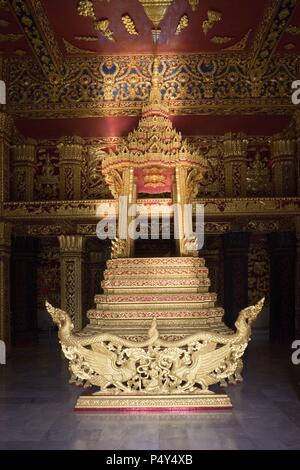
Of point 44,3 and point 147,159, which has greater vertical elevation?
point 44,3

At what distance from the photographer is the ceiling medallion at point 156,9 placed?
532 centimetres

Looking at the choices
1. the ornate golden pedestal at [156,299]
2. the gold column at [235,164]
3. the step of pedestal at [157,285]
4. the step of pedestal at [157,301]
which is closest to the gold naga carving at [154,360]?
the ornate golden pedestal at [156,299]

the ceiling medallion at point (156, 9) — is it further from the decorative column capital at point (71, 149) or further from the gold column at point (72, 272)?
the gold column at point (72, 272)

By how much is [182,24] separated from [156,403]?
4.63 metres

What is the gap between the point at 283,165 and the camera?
28.8 ft

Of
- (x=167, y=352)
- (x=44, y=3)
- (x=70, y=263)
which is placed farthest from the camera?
(x=70, y=263)

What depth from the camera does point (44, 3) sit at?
222 inches

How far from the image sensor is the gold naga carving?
15.0 feet

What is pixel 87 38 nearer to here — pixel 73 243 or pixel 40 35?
pixel 40 35

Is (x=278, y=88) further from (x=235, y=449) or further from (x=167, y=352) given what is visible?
(x=235, y=449)

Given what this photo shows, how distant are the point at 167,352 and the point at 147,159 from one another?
82.3 inches

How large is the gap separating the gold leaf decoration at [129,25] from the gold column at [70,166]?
283 cm
